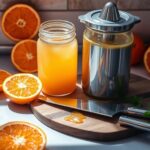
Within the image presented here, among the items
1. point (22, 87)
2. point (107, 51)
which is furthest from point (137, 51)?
point (22, 87)

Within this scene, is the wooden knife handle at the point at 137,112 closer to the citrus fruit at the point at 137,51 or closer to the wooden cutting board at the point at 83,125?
the wooden cutting board at the point at 83,125

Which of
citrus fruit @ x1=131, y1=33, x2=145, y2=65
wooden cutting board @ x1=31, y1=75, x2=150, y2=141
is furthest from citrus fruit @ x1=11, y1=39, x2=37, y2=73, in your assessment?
citrus fruit @ x1=131, y1=33, x2=145, y2=65

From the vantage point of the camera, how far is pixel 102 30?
89 centimetres

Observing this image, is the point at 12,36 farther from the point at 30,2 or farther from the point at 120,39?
the point at 120,39

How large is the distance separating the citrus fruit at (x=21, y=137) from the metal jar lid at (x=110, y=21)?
247 mm

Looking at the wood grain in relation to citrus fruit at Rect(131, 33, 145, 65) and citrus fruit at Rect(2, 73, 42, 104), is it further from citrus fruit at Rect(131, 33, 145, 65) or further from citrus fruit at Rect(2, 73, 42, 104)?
citrus fruit at Rect(131, 33, 145, 65)

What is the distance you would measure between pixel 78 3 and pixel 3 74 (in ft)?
0.92

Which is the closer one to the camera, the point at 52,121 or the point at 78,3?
the point at 52,121

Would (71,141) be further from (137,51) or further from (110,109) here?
(137,51)

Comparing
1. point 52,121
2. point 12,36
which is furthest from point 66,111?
point 12,36

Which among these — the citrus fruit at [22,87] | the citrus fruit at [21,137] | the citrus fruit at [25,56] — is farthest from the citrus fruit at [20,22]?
the citrus fruit at [21,137]

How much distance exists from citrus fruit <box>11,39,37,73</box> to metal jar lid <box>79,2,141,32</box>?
220 mm

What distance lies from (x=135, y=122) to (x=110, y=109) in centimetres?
7

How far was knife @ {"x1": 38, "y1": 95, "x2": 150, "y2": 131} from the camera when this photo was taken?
87 cm
